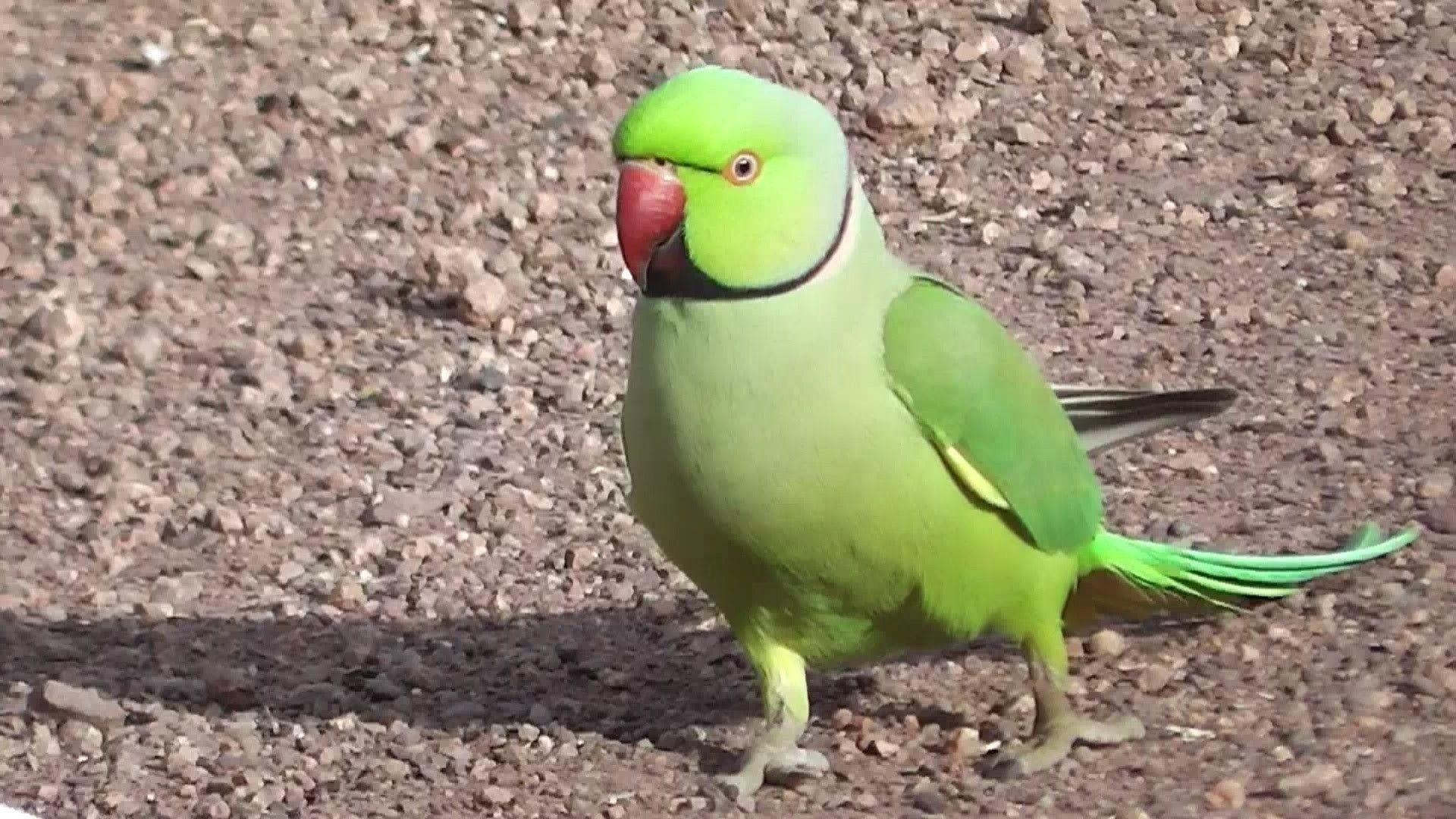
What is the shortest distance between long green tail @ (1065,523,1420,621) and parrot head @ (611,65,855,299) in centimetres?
84

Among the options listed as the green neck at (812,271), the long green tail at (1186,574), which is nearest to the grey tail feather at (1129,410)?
the long green tail at (1186,574)

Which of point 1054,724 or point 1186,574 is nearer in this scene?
point 1054,724

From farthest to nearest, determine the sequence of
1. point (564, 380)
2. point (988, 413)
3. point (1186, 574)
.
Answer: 1. point (564, 380)
2. point (1186, 574)
3. point (988, 413)

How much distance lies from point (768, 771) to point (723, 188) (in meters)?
0.95

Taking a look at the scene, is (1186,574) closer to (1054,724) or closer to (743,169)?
(1054,724)

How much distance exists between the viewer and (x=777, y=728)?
10.6 feet

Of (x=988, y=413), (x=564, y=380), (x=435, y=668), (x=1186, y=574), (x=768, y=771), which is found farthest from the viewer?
(x=564, y=380)

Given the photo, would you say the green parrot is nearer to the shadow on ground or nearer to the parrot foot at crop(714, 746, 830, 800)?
the parrot foot at crop(714, 746, 830, 800)

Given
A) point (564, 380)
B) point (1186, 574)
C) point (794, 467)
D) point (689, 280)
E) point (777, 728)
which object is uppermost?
point (689, 280)

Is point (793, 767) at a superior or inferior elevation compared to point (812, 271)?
inferior

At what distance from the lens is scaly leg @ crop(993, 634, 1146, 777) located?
3301 mm

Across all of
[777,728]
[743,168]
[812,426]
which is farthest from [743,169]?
[777,728]

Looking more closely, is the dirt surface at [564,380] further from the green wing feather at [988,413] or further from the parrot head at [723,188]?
the parrot head at [723,188]

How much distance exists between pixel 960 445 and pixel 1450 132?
3099mm
